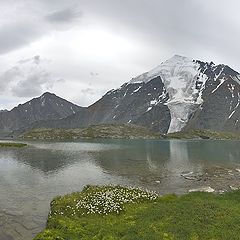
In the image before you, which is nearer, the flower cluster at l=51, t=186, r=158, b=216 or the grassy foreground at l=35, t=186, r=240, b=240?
the grassy foreground at l=35, t=186, r=240, b=240

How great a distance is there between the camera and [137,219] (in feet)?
116

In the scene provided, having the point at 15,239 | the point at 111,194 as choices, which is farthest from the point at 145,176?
the point at 15,239

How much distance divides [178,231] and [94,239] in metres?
7.66

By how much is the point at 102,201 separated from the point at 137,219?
842 centimetres

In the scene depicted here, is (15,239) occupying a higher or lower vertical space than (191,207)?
lower

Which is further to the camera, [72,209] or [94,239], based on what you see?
[72,209]

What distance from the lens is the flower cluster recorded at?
40.0 meters

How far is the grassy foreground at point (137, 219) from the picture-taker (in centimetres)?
2995

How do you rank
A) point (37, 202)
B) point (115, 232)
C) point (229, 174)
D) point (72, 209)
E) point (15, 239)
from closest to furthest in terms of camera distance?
point (115, 232), point (15, 239), point (72, 209), point (37, 202), point (229, 174)

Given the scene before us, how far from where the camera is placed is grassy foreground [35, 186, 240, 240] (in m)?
30.0

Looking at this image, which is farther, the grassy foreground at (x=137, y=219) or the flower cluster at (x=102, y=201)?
the flower cluster at (x=102, y=201)

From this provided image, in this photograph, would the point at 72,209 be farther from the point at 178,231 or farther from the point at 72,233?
the point at 178,231

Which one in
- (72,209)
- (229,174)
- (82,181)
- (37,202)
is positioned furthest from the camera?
(229,174)

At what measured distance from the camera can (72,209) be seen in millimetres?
40688
